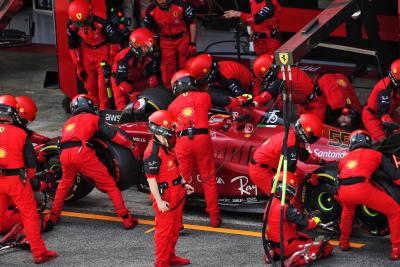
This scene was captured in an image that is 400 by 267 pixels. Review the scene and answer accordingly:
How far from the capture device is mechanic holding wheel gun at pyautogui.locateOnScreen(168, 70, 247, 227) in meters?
11.2

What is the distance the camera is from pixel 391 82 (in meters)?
12.3

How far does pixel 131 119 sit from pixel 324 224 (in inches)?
125

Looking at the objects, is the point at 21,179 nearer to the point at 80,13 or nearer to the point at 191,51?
the point at 80,13

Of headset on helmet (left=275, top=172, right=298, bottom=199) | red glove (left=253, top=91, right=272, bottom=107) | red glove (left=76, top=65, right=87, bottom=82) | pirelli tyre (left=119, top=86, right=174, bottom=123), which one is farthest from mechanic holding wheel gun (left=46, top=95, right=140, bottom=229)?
red glove (left=76, top=65, right=87, bottom=82)

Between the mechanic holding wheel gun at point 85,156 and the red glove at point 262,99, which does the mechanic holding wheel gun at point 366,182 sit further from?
the mechanic holding wheel gun at point 85,156

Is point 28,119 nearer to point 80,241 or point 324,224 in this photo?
point 80,241

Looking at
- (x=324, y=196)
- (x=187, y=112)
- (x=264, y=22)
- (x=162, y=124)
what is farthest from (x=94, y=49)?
(x=324, y=196)

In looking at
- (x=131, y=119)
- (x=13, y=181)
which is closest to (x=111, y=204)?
(x=131, y=119)

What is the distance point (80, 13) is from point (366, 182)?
5.64 m

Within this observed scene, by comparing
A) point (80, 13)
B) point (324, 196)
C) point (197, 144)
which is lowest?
point (324, 196)

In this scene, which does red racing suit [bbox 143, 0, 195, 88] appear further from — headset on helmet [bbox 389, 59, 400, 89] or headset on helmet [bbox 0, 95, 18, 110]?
headset on helmet [bbox 0, 95, 18, 110]

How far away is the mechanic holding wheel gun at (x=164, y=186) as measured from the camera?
32.4 feet

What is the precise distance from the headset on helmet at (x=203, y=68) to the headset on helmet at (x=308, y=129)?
2.47m

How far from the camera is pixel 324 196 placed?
1085 centimetres
